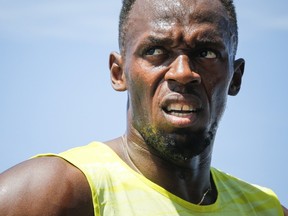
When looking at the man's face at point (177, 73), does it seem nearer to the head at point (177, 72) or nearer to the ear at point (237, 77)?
the head at point (177, 72)

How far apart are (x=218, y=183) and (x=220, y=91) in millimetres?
888

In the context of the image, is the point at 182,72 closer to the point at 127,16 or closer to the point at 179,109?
the point at 179,109

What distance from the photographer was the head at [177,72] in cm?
361

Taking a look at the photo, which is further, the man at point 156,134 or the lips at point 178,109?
the lips at point 178,109

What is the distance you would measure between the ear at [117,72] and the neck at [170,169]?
372 millimetres

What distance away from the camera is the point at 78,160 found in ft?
11.4

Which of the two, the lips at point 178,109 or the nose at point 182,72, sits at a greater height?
the nose at point 182,72

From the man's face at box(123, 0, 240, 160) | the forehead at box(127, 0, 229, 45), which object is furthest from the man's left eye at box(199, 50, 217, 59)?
the forehead at box(127, 0, 229, 45)

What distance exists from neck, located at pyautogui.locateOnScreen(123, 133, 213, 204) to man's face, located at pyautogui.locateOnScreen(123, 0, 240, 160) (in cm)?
9

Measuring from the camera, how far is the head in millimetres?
3609

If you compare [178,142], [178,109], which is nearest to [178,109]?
[178,109]

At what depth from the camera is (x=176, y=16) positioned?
3.74 meters

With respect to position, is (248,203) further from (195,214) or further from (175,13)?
(175,13)

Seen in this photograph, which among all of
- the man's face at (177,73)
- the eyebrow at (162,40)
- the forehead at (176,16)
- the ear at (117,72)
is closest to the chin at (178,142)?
the man's face at (177,73)
